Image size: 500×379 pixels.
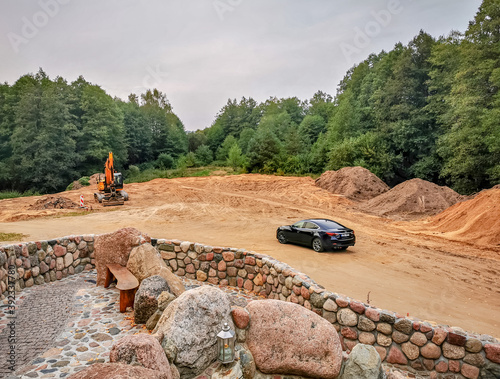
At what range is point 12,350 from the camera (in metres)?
5.55

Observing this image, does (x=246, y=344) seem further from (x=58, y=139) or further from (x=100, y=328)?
(x=58, y=139)

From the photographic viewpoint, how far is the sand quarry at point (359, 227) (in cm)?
977

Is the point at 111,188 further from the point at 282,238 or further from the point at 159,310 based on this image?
the point at 159,310

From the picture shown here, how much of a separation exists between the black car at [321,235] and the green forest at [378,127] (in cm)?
1666

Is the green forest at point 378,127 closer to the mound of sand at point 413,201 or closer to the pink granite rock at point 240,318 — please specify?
the mound of sand at point 413,201

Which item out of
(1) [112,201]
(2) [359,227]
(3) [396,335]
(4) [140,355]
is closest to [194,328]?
(4) [140,355]

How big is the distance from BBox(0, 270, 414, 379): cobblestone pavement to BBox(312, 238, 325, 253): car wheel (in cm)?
530

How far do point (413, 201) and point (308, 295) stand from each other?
1950 centimetres

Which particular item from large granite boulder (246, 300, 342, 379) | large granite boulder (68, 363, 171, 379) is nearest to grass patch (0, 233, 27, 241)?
large granite boulder (68, 363, 171, 379)

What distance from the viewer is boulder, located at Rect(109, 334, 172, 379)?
3748mm

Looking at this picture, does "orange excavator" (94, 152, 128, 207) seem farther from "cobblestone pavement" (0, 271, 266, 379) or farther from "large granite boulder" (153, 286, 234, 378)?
"large granite boulder" (153, 286, 234, 378)

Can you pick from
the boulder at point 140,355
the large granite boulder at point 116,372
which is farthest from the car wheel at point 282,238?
the large granite boulder at point 116,372

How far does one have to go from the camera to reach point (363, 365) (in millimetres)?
4668

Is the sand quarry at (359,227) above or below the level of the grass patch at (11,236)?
below
